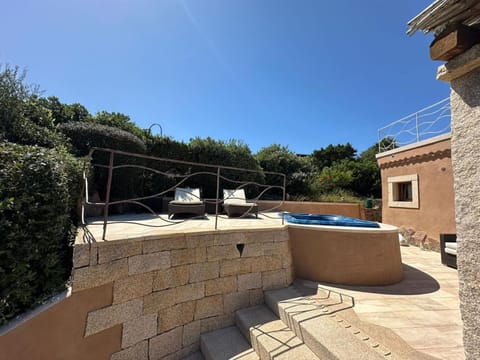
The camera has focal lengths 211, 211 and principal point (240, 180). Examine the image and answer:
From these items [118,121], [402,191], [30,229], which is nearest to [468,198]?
[30,229]

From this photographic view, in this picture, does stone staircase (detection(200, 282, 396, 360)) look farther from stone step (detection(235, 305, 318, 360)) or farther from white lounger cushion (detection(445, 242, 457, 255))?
white lounger cushion (detection(445, 242, 457, 255))

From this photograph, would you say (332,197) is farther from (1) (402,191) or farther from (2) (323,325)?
(2) (323,325)

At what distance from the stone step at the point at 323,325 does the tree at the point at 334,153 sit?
23.4 metres

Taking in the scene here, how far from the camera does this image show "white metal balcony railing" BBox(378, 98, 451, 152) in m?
6.78

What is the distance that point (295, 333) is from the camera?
8.79 feet

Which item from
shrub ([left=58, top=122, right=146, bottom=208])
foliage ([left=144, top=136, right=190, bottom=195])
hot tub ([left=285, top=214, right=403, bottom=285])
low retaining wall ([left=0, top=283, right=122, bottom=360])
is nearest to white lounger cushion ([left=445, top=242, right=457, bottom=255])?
hot tub ([left=285, top=214, right=403, bottom=285])

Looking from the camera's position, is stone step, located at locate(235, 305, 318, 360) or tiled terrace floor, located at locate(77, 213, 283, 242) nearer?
stone step, located at locate(235, 305, 318, 360)

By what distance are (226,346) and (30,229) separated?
2719 mm

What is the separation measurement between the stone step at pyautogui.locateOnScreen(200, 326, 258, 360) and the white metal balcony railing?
27.4ft

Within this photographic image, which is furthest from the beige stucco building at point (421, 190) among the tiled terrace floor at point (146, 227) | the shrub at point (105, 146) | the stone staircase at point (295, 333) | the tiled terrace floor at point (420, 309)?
the shrub at point (105, 146)

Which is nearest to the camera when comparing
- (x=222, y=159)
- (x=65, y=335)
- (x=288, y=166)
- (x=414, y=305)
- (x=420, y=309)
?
(x=65, y=335)

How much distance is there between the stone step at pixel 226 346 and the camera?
2713mm

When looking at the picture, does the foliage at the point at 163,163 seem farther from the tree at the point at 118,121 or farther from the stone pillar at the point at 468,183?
the stone pillar at the point at 468,183

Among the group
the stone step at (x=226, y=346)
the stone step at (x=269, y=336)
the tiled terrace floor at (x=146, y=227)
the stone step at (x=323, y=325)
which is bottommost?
the stone step at (x=226, y=346)
